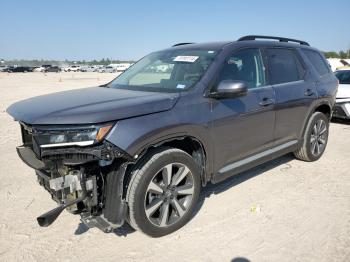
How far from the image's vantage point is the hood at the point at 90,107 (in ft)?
9.01

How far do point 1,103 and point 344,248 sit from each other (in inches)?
544

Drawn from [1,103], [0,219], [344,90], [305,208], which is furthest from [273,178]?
[1,103]

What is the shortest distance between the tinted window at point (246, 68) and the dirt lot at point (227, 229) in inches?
57.3

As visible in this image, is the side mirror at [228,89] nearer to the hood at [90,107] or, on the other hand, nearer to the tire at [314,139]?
the hood at [90,107]

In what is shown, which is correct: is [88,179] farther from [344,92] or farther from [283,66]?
[344,92]

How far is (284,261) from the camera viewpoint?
291 cm

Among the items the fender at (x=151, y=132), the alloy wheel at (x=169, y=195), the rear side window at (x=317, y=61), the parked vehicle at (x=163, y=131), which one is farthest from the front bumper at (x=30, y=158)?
the rear side window at (x=317, y=61)

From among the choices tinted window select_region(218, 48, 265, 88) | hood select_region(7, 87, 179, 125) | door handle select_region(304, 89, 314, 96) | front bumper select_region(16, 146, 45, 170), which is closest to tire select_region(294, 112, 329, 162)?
door handle select_region(304, 89, 314, 96)

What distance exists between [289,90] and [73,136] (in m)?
3.12

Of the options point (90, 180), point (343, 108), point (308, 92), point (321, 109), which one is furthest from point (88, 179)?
point (343, 108)

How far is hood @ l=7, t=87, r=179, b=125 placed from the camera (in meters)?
2.75

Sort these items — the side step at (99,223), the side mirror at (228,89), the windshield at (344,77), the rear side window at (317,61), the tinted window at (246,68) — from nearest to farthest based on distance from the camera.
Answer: the side step at (99,223) → the side mirror at (228,89) → the tinted window at (246,68) → the rear side window at (317,61) → the windshield at (344,77)

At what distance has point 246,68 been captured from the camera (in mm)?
4117

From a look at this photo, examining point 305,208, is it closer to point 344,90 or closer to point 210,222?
point 210,222
